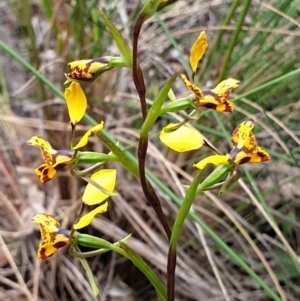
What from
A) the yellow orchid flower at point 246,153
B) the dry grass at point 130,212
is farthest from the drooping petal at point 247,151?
the dry grass at point 130,212

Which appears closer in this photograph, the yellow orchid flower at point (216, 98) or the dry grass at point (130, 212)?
the yellow orchid flower at point (216, 98)

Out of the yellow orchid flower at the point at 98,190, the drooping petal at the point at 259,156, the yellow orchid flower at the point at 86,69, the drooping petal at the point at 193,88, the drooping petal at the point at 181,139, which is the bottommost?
the yellow orchid flower at the point at 98,190

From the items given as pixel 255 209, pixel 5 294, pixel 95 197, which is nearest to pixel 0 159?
pixel 5 294

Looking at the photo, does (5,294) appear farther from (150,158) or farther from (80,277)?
(150,158)

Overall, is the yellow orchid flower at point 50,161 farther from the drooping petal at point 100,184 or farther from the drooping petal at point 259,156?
the drooping petal at point 259,156

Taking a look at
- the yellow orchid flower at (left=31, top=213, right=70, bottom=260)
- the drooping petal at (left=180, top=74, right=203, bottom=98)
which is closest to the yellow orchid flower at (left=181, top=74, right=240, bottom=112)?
the drooping petal at (left=180, top=74, right=203, bottom=98)

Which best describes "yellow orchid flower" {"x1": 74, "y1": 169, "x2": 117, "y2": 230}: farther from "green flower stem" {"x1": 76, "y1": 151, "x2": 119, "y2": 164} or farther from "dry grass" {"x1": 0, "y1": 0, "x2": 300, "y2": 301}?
"dry grass" {"x1": 0, "y1": 0, "x2": 300, "y2": 301}

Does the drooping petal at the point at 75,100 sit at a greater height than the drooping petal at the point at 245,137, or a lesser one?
greater
